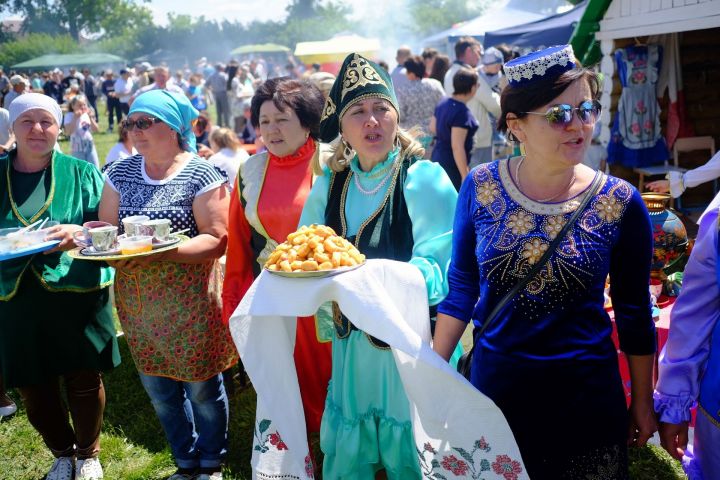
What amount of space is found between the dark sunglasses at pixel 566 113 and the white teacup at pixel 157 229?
1.86 meters

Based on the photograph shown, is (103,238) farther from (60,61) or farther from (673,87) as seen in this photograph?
(60,61)

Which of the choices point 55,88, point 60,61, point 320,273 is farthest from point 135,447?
point 60,61

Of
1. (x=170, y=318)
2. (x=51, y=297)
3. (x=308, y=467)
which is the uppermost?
(x=51, y=297)

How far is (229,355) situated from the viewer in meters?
3.50

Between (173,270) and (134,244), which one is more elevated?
(134,244)

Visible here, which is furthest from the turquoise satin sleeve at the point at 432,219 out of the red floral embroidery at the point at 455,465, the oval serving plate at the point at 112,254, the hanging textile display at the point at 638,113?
the hanging textile display at the point at 638,113

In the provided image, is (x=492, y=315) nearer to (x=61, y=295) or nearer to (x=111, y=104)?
(x=61, y=295)

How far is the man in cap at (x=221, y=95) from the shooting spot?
2025cm

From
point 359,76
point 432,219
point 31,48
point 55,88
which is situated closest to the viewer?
point 432,219

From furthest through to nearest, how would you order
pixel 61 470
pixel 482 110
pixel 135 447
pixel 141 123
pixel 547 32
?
pixel 547 32
pixel 482 110
pixel 135 447
pixel 61 470
pixel 141 123

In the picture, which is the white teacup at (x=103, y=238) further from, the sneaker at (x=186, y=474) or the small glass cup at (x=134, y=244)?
the sneaker at (x=186, y=474)

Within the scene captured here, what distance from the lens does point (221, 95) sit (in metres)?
20.5

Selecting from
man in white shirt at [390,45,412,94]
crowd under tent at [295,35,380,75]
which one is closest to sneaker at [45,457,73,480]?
man in white shirt at [390,45,412,94]

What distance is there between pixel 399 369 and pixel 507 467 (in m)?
0.45
